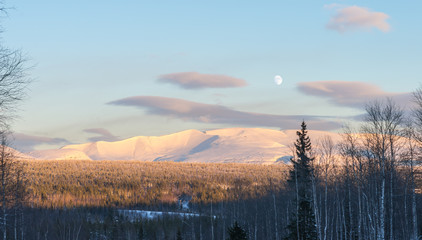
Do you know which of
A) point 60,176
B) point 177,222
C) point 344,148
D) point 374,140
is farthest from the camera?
point 60,176

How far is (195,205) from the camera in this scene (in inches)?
6275

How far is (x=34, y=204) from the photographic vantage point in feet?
427

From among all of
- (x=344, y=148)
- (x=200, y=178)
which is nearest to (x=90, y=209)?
(x=200, y=178)

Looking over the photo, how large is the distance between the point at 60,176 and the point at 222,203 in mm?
69015

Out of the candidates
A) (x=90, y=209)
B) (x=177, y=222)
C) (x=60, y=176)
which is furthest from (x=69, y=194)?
(x=177, y=222)

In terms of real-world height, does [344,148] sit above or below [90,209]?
A: above

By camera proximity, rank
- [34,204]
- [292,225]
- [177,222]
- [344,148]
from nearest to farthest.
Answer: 1. [292,225]
2. [344,148]
3. [177,222]
4. [34,204]

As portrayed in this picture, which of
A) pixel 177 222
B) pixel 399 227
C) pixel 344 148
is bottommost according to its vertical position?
pixel 177 222

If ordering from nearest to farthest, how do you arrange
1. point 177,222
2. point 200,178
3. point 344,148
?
point 344,148
point 177,222
point 200,178

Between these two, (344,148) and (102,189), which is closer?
(344,148)

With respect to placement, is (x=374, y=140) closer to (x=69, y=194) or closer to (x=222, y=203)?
(x=222, y=203)

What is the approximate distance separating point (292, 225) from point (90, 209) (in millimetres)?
106176

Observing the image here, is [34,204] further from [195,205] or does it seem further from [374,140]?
[374,140]

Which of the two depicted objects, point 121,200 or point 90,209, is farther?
point 121,200
